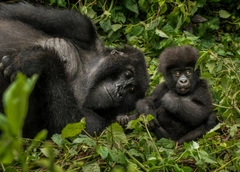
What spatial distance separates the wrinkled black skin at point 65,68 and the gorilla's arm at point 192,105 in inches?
13.4

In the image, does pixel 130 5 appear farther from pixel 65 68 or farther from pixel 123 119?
pixel 123 119

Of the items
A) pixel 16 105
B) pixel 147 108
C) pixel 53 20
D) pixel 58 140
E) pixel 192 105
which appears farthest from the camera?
pixel 53 20

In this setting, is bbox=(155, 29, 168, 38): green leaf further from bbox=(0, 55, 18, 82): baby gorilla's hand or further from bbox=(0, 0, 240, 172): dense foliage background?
bbox=(0, 55, 18, 82): baby gorilla's hand

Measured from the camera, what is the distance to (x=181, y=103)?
2793 mm

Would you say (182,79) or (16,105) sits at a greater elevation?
(16,105)

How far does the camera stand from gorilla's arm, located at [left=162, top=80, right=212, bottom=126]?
2781 mm

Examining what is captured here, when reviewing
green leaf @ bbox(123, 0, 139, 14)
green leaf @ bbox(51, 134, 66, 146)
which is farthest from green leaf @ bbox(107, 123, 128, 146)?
green leaf @ bbox(123, 0, 139, 14)

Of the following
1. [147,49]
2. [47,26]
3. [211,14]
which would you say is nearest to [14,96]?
[47,26]

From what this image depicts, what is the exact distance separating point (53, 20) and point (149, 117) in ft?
3.70

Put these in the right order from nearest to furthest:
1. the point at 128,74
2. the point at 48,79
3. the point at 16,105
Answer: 1. the point at 16,105
2. the point at 48,79
3. the point at 128,74

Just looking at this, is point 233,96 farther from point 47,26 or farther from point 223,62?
point 47,26

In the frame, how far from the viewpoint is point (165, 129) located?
2.92m

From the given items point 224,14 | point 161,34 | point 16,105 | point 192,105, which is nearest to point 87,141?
point 192,105

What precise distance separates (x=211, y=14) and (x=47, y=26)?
87.6 inches
